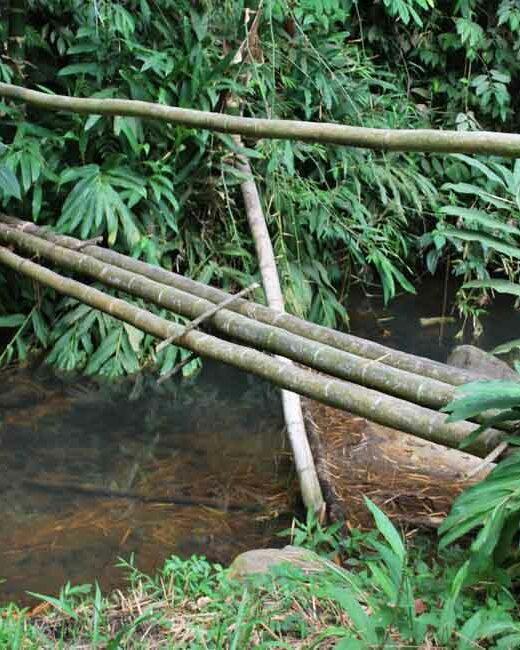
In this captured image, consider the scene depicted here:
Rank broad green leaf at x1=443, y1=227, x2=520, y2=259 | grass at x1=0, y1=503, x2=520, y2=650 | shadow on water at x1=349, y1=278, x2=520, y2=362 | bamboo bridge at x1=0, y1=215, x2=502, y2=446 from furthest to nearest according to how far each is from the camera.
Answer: shadow on water at x1=349, y1=278, x2=520, y2=362 < bamboo bridge at x1=0, y1=215, x2=502, y2=446 < broad green leaf at x1=443, y1=227, x2=520, y2=259 < grass at x1=0, y1=503, x2=520, y2=650

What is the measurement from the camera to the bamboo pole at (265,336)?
7.80ft

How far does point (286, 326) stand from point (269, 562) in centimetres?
86

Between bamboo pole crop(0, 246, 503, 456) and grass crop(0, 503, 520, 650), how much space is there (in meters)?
0.33

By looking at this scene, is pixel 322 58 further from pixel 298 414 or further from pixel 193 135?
pixel 298 414

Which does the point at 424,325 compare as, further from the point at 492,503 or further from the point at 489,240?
the point at 492,503

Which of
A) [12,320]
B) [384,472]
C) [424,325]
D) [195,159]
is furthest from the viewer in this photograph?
[424,325]

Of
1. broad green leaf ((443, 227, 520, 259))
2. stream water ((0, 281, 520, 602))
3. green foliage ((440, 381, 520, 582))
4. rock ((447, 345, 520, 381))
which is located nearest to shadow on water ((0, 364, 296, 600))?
stream water ((0, 281, 520, 602))

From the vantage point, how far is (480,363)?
13.5 feet

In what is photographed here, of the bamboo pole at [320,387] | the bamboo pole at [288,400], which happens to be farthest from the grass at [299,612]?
the bamboo pole at [288,400]

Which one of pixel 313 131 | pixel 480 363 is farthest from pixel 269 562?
pixel 480 363

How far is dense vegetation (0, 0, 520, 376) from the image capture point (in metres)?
4.45

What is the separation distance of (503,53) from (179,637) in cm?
521

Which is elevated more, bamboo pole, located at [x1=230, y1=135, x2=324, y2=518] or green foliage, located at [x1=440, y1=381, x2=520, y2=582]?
green foliage, located at [x1=440, y1=381, x2=520, y2=582]

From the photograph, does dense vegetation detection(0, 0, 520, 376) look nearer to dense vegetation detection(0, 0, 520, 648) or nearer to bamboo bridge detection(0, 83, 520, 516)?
Answer: dense vegetation detection(0, 0, 520, 648)
